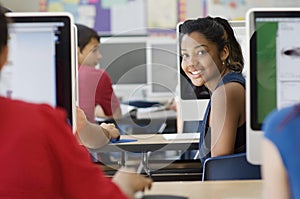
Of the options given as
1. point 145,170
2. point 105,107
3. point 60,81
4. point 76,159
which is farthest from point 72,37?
point 105,107

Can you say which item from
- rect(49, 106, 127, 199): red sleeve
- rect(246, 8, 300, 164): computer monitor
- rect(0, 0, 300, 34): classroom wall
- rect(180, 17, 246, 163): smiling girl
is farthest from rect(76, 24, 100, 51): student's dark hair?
rect(49, 106, 127, 199): red sleeve

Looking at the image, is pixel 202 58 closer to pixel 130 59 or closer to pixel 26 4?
pixel 130 59

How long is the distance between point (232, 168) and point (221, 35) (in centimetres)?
59

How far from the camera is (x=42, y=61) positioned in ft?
5.32

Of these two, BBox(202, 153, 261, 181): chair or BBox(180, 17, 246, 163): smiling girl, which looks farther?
BBox(180, 17, 246, 163): smiling girl

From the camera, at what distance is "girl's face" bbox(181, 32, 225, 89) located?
2.17 metres

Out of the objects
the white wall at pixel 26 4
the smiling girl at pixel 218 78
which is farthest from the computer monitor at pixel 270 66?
the white wall at pixel 26 4

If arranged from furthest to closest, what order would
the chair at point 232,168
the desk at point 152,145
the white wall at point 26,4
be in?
1. the white wall at point 26,4
2. the desk at point 152,145
3. the chair at point 232,168

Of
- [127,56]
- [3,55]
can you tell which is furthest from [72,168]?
[127,56]

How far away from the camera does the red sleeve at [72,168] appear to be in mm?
1055

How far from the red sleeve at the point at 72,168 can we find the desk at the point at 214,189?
456 millimetres

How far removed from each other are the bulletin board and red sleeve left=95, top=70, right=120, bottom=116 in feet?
4.92

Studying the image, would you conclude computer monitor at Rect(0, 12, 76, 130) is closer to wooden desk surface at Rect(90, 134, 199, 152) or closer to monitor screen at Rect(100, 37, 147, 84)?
wooden desk surface at Rect(90, 134, 199, 152)

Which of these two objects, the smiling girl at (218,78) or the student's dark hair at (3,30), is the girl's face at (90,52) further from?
the student's dark hair at (3,30)
